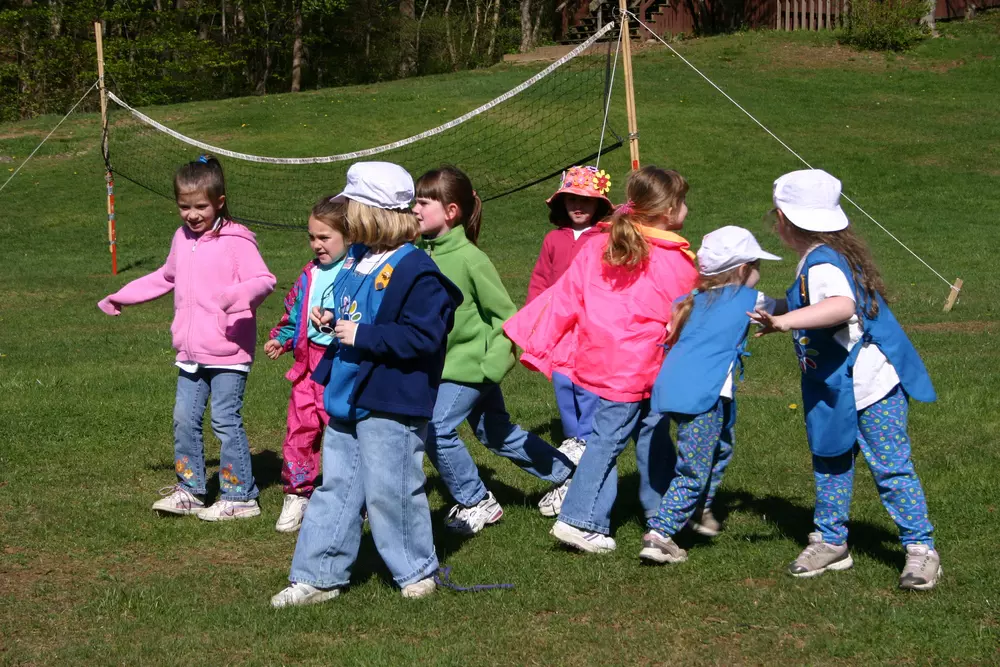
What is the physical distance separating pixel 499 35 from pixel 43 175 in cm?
2805

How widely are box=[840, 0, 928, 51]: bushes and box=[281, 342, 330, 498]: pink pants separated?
29355mm

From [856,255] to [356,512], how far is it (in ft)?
7.28

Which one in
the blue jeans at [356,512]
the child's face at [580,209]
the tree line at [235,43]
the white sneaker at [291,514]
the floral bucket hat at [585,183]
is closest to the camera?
the blue jeans at [356,512]

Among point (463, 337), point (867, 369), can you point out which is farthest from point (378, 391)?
point (867, 369)

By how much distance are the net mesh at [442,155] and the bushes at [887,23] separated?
28.0 feet

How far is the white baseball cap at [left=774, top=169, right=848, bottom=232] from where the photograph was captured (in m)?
4.61

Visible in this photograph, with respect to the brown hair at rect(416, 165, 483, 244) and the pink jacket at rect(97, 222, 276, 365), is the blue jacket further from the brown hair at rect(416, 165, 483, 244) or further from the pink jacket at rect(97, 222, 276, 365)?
the pink jacket at rect(97, 222, 276, 365)

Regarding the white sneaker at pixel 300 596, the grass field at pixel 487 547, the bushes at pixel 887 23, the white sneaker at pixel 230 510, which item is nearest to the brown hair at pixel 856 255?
the grass field at pixel 487 547

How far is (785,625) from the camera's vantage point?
426 centimetres

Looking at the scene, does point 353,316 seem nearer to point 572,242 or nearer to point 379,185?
point 379,185

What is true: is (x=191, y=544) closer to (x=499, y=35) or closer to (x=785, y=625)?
(x=785, y=625)

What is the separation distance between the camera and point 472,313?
551cm

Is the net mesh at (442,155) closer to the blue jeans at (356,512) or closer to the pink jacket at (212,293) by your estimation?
the pink jacket at (212,293)

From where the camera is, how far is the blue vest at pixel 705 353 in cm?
477
